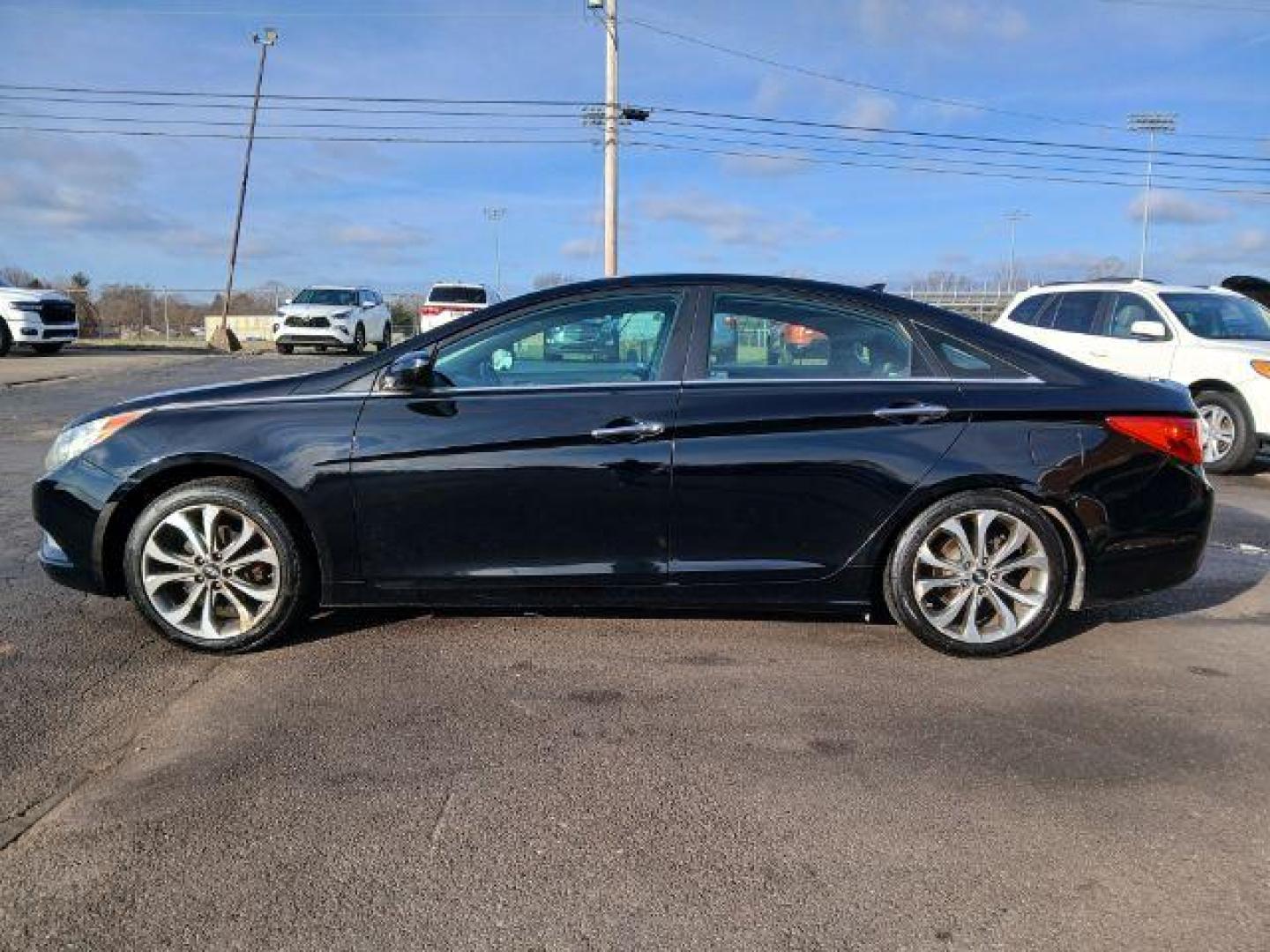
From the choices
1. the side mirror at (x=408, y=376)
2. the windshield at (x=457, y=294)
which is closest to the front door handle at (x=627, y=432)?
the side mirror at (x=408, y=376)

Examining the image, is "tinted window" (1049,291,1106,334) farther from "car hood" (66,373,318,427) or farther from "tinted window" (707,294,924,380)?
"car hood" (66,373,318,427)

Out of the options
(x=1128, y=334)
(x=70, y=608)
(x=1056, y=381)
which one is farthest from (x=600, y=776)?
(x=1128, y=334)

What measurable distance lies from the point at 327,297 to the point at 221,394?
80.4ft

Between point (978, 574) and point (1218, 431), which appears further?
point (1218, 431)

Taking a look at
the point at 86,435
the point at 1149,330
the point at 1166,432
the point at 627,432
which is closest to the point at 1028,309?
the point at 1149,330

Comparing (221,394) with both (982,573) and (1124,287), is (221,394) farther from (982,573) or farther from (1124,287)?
(1124,287)

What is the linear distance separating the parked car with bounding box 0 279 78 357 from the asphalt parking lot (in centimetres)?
1974

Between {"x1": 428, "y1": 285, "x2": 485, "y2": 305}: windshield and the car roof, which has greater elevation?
{"x1": 428, "y1": 285, "x2": 485, "y2": 305}: windshield

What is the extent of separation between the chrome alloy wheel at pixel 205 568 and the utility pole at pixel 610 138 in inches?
888

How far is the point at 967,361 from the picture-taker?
14.0 ft

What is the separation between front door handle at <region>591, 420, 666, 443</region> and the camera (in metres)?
4.03

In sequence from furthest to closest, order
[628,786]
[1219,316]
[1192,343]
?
[1219,316]
[1192,343]
[628,786]

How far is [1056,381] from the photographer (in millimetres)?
4230

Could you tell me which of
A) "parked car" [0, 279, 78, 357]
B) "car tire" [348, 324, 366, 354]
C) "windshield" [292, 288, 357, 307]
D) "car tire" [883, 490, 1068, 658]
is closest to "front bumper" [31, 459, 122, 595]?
"car tire" [883, 490, 1068, 658]
